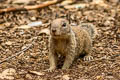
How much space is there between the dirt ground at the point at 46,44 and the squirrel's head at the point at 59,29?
782 mm

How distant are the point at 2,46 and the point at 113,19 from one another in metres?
3.88

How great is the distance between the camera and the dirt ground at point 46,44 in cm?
586

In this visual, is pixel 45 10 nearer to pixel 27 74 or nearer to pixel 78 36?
pixel 78 36

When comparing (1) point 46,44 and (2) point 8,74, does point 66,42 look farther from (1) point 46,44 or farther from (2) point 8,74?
(1) point 46,44

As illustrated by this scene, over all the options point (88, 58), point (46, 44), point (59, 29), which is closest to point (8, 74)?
point (59, 29)

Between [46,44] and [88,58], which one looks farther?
[46,44]

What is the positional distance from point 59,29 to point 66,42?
Result: 61 cm

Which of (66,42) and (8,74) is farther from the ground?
(66,42)

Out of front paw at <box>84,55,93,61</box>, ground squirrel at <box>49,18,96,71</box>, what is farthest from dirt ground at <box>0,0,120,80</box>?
ground squirrel at <box>49,18,96,71</box>

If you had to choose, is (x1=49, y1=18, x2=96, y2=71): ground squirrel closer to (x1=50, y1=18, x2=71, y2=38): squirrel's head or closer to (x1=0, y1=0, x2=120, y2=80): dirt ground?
(x1=50, y1=18, x2=71, y2=38): squirrel's head

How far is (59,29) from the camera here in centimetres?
561

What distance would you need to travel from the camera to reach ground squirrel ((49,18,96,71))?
5.67m

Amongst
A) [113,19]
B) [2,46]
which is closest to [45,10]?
[113,19]

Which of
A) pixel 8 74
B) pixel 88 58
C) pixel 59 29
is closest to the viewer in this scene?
pixel 59 29
